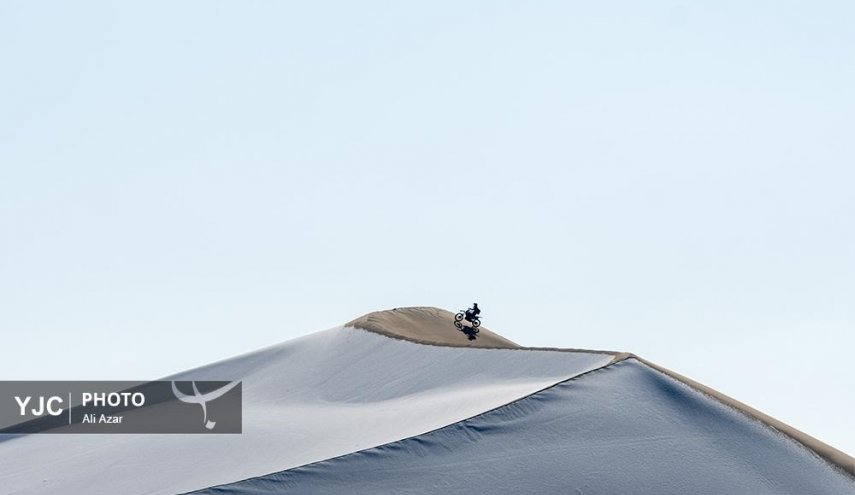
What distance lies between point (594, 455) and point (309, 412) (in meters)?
8.30

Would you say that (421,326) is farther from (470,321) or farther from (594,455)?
(594,455)

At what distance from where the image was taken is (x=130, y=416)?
37.2 metres

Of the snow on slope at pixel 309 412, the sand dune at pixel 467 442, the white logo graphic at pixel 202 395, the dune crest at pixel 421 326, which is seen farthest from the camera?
the dune crest at pixel 421 326

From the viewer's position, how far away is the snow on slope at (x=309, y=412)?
28641 mm

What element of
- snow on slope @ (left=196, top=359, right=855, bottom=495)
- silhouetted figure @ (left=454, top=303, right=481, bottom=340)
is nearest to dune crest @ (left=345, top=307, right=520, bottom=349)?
silhouetted figure @ (left=454, top=303, right=481, bottom=340)

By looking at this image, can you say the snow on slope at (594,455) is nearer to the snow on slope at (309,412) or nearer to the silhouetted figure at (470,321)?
the snow on slope at (309,412)

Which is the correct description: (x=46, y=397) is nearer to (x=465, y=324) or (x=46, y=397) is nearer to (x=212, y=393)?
(x=212, y=393)

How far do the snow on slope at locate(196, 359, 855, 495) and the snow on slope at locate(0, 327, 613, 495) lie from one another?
2.83ft

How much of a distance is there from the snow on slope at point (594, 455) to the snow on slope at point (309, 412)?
862 millimetres

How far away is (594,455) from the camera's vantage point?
27.7 m

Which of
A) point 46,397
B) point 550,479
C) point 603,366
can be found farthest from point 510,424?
point 46,397

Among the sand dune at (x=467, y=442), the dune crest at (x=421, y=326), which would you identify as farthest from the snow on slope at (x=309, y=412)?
the dune crest at (x=421, y=326)

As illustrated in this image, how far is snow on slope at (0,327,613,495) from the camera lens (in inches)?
1128

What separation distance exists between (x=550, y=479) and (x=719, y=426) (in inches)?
203
